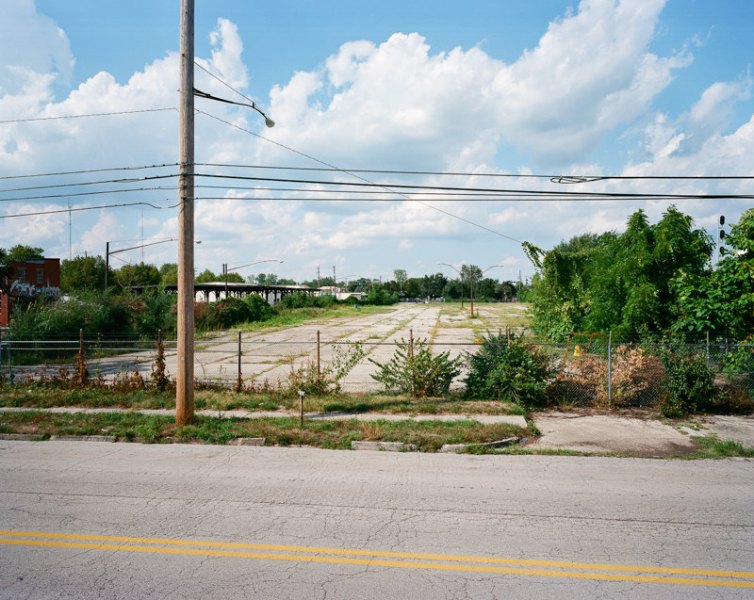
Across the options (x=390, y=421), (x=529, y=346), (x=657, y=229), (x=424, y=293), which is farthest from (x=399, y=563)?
(x=424, y=293)

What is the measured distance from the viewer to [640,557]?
5.19m

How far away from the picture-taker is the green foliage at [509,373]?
12797mm

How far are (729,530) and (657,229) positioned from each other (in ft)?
43.1

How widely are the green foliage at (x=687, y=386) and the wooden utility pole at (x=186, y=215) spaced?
10648 millimetres

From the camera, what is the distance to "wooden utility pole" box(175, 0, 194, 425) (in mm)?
10656

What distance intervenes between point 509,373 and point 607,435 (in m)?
2.92

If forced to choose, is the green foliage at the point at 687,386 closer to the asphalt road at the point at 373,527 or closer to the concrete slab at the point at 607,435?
the concrete slab at the point at 607,435

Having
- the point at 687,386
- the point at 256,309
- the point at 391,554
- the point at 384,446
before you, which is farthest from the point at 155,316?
the point at 391,554

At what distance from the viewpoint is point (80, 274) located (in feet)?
237

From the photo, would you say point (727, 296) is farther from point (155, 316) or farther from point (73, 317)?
point (155, 316)

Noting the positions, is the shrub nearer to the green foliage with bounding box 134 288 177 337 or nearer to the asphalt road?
the asphalt road

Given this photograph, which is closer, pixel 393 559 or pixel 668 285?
pixel 393 559

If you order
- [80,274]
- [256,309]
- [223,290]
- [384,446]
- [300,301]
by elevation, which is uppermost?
[80,274]

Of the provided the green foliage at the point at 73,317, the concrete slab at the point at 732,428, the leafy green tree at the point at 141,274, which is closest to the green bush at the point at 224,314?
the green foliage at the point at 73,317
